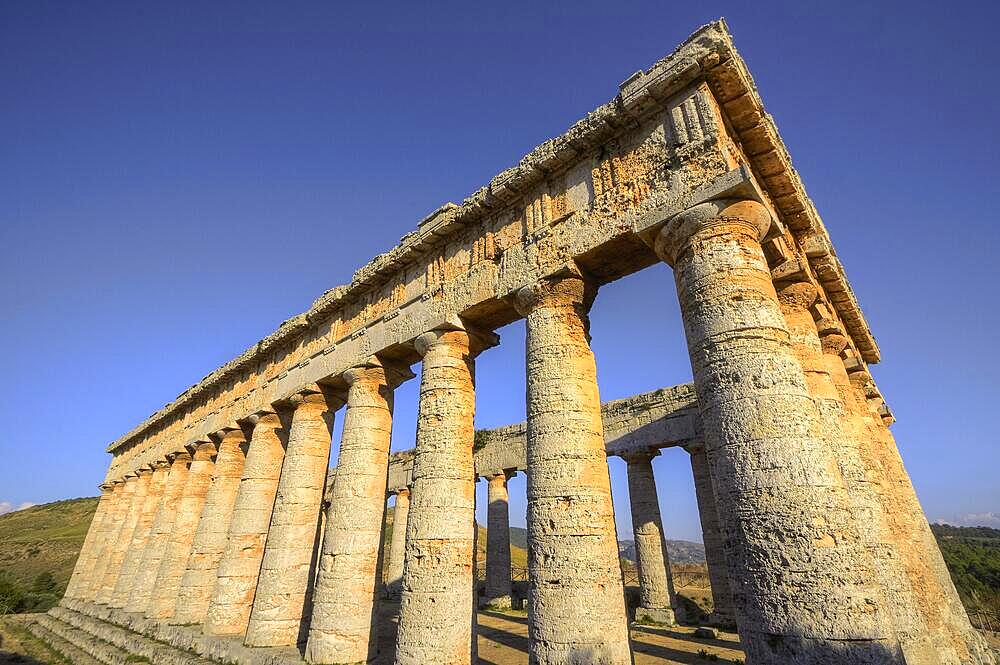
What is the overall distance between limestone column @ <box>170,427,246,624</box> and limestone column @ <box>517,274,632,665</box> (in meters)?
11.3

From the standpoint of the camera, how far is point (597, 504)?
6.26m

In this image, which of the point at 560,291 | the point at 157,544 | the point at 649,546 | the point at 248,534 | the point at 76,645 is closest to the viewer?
Result: the point at 560,291

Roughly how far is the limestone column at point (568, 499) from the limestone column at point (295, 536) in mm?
6891

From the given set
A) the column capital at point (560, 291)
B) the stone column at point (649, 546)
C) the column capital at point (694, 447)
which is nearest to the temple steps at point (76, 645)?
the column capital at point (560, 291)

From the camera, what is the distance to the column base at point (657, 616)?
586 inches

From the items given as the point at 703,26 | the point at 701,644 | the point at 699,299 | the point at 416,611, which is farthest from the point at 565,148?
the point at 701,644

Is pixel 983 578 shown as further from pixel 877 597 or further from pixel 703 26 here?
pixel 703 26

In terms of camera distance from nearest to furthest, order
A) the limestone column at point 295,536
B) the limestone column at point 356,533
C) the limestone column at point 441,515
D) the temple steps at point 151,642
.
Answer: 1. the limestone column at point 441,515
2. the limestone column at point 356,533
3. the temple steps at point 151,642
4. the limestone column at point 295,536

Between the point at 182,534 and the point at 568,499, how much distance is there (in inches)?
Result: 601

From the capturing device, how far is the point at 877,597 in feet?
13.6

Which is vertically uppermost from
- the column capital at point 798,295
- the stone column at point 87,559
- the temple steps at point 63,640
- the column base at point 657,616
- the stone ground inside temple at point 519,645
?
the column capital at point 798,295

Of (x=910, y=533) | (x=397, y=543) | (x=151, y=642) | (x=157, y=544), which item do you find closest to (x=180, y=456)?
(x=157, y=544)

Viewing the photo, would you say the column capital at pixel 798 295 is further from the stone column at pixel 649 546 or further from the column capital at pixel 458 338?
the stone column at pixel 649 546

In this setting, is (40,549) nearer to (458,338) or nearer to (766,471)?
(458,338)
